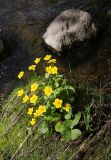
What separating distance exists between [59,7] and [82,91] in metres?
3.57

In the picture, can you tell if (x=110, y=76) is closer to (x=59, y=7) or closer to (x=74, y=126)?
(x=74, y=126)

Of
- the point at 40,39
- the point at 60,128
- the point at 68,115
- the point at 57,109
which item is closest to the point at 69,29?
the point at 40,39

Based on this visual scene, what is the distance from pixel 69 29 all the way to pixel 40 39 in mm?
595

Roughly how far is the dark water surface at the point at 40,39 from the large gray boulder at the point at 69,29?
0.16 m

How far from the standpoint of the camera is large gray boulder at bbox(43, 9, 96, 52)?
6.27 metres

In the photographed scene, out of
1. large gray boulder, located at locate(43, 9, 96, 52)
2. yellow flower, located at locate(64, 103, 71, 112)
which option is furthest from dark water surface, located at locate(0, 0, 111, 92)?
yellow flower, located at locate(64, 103, 71, 112)

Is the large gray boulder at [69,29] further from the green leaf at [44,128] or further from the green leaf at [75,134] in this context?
the green leaf at [75,134]

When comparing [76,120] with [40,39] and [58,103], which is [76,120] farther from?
[40,39]

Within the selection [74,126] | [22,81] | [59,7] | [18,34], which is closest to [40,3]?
[59,7]

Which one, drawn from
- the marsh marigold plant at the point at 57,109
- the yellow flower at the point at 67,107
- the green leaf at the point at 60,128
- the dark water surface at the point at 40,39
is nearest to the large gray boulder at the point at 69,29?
the dark water surface at the point at 40,39

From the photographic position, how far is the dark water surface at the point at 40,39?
5668 mm

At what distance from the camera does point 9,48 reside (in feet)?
21.6

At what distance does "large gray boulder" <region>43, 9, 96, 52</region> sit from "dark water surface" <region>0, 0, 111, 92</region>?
0.16m

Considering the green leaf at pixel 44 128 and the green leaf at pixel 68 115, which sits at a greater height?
the green leaf at pixel 68 115
